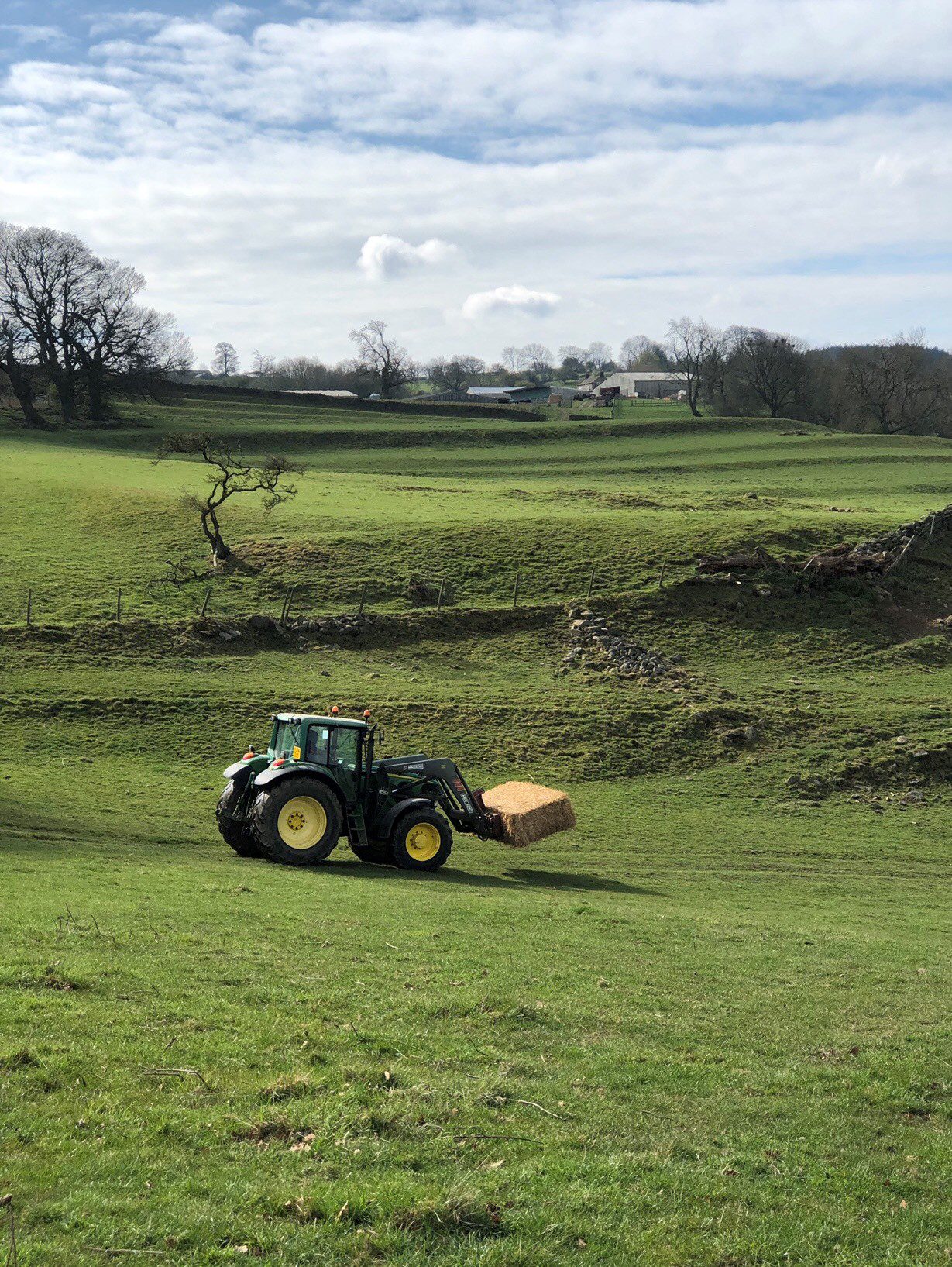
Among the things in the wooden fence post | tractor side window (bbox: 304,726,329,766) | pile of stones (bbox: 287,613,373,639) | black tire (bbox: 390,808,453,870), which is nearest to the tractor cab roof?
tractor side window (bbox: 304,726,329,766)

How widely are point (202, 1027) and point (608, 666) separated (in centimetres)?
3049

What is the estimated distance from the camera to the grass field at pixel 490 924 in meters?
7.34

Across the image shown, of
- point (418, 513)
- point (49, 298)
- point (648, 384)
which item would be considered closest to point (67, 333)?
point (49, 298)

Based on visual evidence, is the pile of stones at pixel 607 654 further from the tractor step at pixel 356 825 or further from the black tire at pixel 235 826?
the black tire at pixel 235 826

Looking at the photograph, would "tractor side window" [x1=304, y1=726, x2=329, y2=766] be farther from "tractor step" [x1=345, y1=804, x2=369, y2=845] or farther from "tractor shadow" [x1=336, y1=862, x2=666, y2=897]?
"tractor shadow" [x1=336, y1=862, x2=666, y2=897]

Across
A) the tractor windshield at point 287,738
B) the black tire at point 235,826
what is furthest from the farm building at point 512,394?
the black tire at point 235,826

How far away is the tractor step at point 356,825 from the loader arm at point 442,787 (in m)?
0.95

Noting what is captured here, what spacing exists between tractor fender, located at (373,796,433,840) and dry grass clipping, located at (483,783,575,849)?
6.05 feet

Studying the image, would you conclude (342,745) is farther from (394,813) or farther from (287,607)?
(287,607)

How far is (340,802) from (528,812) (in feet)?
12.9

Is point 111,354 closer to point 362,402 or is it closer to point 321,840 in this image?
point 362,402

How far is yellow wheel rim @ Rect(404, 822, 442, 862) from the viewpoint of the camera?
21531mm

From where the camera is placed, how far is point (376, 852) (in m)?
22.3

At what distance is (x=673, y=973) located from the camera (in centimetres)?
1430
